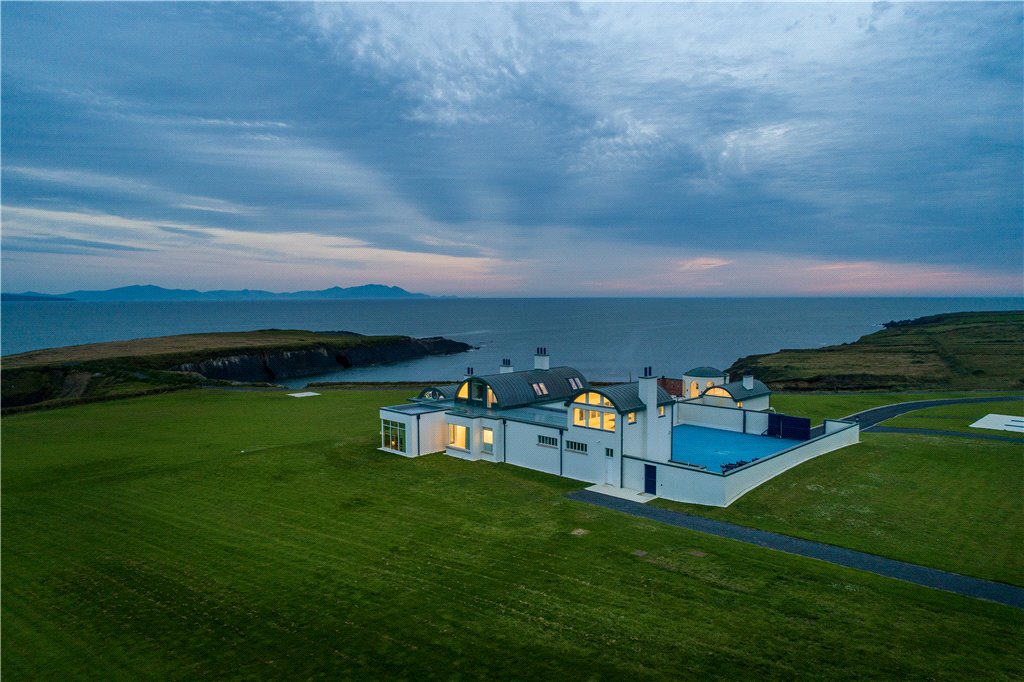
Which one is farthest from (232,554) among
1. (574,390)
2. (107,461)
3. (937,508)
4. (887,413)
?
(887,413)

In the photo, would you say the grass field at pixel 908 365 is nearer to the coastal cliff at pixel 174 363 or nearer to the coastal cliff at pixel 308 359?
the coastal cliff at pixel 308 359

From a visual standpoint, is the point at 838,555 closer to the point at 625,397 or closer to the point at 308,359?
the point at 625,397

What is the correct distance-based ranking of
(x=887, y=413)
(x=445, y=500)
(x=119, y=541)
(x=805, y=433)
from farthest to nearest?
(x=887, y=413) → (x=805, y=433) → (x=445, y=500) → (x=119, y=541)

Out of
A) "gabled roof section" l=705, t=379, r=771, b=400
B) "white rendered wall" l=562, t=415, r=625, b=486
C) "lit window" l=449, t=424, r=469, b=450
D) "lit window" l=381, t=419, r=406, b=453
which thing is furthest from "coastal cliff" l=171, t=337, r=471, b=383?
"gabled roof section" l=705, t=379, r=771, b=400

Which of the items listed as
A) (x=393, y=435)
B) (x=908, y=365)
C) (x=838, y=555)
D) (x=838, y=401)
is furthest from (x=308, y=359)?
(x=908, y=365)

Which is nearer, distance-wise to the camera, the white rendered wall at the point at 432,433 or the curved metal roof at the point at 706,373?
the white rendered wall at the point at 432,433

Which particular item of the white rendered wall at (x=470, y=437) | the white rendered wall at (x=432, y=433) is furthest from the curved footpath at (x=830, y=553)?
the white rendered wall at (x=432, y=433)

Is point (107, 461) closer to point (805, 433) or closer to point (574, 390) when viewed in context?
point (574, 390)
